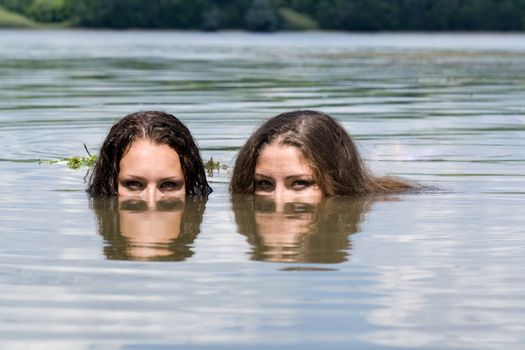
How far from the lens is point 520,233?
26.9 ft

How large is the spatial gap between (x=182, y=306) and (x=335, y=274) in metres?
0.94

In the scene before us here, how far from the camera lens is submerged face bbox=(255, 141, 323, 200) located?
369 inches

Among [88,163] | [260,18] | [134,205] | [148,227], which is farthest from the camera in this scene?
[260,18]

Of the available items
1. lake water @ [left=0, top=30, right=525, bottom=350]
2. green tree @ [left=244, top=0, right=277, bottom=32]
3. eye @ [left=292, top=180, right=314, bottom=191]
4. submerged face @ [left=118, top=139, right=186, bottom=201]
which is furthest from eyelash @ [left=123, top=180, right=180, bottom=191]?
green tree @ [left=244, top=0, right=277, bottom=32]

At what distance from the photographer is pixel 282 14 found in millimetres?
155250

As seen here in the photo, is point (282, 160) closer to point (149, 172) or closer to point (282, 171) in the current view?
point (282, 171)

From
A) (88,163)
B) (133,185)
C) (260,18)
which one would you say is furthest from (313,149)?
(260,18)

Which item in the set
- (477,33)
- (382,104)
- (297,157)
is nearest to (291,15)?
(477,33)

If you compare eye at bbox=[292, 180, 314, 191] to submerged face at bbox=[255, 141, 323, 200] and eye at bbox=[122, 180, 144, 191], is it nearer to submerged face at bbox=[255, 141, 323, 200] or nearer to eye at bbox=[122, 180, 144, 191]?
submerged face at bbox=[255, 141, 323, 200]

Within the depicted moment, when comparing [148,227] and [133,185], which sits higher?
[133,185]

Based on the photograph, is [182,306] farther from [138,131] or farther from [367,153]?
[367,153]

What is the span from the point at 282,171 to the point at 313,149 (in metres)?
0.24

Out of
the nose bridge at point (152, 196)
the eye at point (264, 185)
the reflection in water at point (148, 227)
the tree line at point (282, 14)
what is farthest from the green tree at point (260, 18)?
the nose bridge at point (152, 196)

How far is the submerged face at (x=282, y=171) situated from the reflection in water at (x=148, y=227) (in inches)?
17.5
